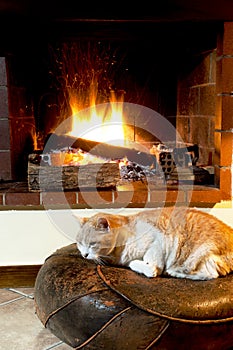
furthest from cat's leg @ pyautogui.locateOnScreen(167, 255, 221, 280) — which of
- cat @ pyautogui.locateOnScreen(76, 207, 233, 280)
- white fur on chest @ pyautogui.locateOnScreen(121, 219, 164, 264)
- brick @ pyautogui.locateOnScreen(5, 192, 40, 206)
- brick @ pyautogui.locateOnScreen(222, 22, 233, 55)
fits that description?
brick @ pyautogui.locateOnScreen(222, 22, 233, 55)

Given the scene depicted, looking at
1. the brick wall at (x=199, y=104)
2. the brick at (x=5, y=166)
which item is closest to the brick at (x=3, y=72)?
the brick at (x=5, y=166)

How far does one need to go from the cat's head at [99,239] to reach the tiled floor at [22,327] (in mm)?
393

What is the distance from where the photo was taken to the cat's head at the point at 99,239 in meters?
1.68

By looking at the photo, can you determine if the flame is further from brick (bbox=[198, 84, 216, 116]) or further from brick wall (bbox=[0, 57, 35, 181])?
brick (bbox=[198, 84, 216, 116])

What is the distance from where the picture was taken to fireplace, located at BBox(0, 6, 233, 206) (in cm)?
224

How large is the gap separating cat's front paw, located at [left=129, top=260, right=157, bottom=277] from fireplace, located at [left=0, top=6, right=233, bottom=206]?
611 millimetres

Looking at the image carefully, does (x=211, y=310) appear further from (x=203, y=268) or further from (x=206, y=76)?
(x=206, y=76)

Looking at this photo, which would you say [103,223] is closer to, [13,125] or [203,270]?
[203,270]

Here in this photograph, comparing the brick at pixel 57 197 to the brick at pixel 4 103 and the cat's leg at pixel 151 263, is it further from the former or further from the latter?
the cat's leg at pixel 151 263

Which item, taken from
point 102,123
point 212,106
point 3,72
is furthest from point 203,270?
point 3,72

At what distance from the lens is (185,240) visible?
5.60 ft

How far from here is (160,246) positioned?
1.69m

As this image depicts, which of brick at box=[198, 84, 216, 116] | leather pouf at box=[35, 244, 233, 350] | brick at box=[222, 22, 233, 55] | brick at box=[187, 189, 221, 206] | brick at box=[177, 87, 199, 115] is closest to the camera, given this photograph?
leather pouf at box=[35, 244, 233, 350]

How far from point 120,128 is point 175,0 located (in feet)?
2.72
